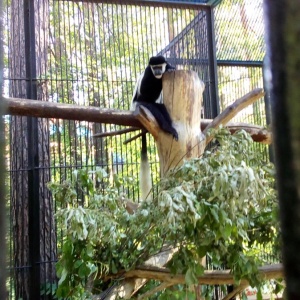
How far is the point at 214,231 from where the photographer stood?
2203 mm

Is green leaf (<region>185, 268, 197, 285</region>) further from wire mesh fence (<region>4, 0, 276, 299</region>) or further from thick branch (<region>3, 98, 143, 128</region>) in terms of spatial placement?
wire mesh fence (<region>4, 0, 276, 299</region>)

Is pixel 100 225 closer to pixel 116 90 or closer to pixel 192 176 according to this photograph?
pixel 192 176

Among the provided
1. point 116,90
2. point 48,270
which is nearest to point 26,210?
A: point 48,270

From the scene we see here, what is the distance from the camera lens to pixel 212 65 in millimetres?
4469

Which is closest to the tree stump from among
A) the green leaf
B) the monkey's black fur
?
the monkey's black fur

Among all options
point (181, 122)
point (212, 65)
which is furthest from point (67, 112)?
point (212, 65)

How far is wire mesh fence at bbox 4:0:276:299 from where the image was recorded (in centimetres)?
395

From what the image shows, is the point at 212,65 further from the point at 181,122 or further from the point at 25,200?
the point at 25,200

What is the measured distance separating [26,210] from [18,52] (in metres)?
1.65

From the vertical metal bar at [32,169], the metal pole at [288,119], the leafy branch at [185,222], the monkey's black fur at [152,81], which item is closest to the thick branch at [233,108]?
the leafy branch at [185,222]

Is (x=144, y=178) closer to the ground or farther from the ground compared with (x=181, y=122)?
closer to the ground

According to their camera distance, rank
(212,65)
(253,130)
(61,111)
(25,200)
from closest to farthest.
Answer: (61,111) < (253,130) < (25,200) < (212,65)

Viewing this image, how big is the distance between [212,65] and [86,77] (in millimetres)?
1224

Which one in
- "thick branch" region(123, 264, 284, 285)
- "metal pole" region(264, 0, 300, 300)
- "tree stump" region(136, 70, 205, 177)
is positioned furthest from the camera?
"tree stump" region(136, 70, 205, 177)
